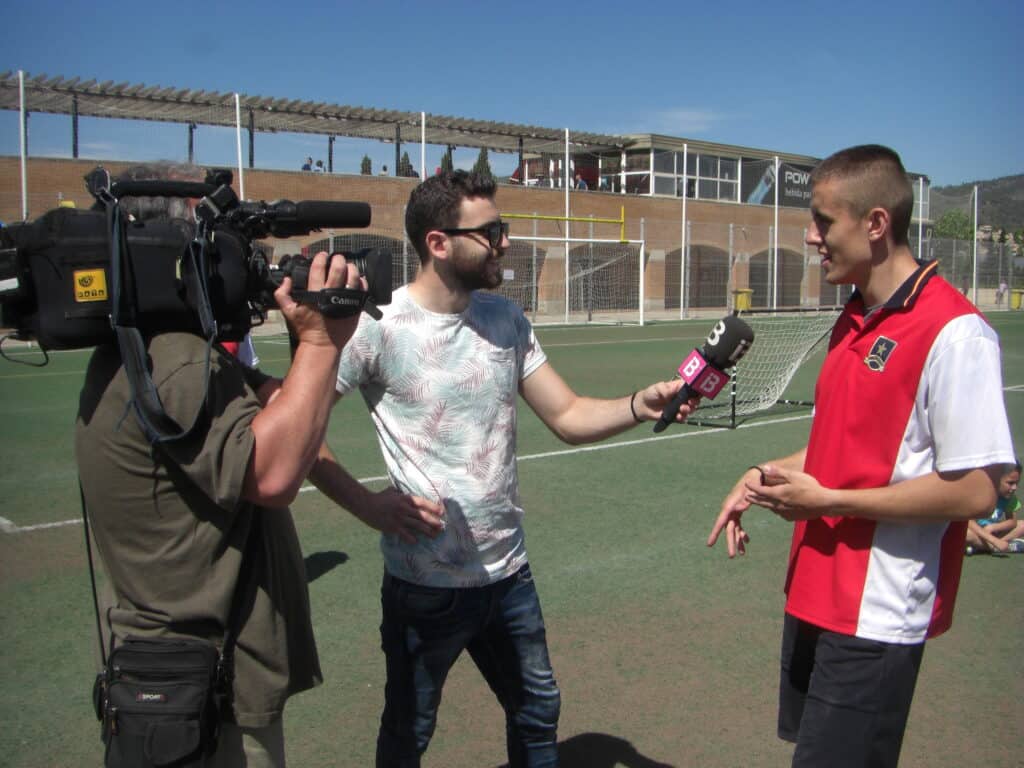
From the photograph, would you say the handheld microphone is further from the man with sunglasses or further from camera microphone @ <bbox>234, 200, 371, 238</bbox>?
camera microphone @ <bbox>234, 200, 371, 238</bbox>

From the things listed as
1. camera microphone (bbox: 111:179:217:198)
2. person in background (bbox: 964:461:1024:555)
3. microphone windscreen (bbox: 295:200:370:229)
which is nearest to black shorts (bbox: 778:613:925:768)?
microphone windscreen (bbox: 295:200:370:229)

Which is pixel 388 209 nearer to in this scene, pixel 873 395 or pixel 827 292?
pixel 827 292

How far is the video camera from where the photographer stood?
71.3 inches

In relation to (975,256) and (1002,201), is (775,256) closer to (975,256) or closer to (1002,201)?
(975,256)

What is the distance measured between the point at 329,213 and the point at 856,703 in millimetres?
1769

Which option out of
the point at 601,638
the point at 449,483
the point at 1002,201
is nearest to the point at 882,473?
the point at 449,483

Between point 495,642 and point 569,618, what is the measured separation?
1.99 meters

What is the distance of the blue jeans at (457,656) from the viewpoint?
2.75 metres

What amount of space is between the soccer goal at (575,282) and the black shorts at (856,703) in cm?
2774

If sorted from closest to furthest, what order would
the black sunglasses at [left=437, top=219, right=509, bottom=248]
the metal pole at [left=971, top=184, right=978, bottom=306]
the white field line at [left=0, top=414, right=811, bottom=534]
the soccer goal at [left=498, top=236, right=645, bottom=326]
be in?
the black sunglasses at [left=437, top=219, right=509, bottom=248] → the white field line at [left=0, top=414, right=811, bottom=534] → the soccer goal at [left=498, top=236, right=645, bottom=326] → the metal pole at [left=971, top=184, right=978, bottom=306]

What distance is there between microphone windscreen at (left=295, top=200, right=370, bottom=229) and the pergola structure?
22.9m

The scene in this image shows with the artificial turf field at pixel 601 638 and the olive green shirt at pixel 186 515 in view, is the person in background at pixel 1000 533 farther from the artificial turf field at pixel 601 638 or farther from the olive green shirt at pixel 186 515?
the olive green shirt at pixel 186 515

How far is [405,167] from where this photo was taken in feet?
111

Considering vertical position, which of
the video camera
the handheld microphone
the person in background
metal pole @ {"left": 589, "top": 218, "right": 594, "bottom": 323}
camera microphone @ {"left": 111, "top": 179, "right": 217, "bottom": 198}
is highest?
metal pole @ {"left": 589, "top": 218, "right": 594, "bottom": 323}
